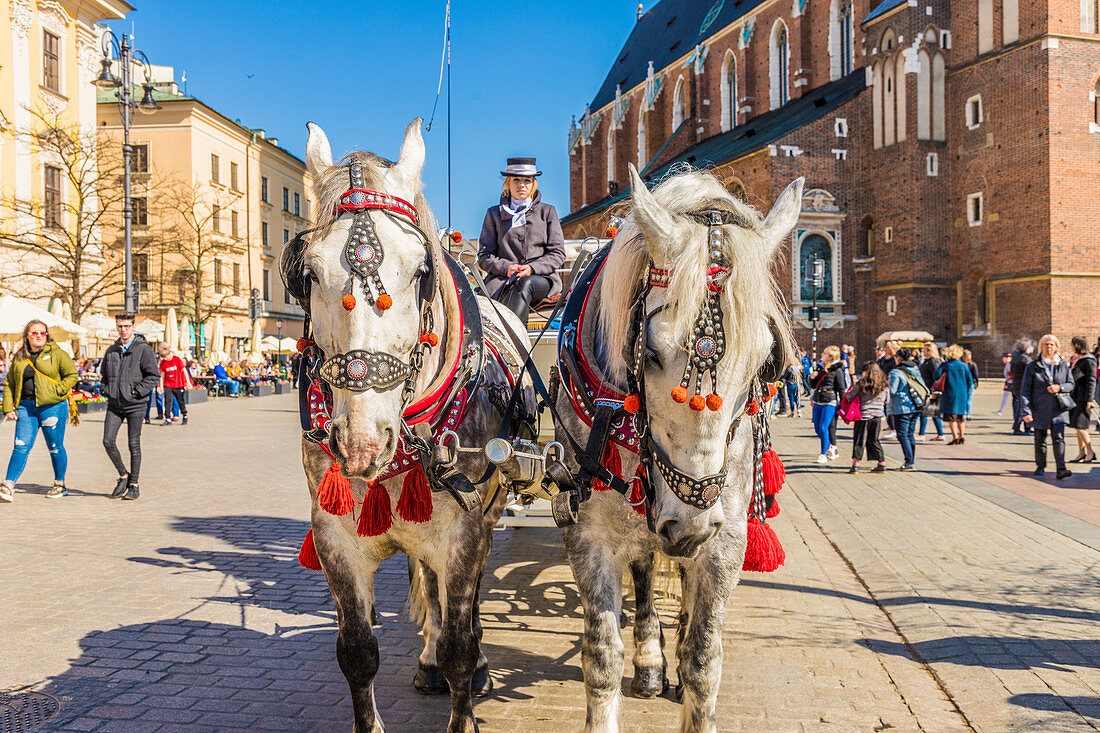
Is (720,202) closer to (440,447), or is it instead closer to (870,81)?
(440,447)

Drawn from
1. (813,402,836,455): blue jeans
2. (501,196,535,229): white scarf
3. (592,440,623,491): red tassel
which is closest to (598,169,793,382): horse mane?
(592,440,623,491): red tassel

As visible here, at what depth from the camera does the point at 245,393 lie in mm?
33281

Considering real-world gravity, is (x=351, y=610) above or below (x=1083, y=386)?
below

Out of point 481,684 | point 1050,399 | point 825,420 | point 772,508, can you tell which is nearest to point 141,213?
point 825,420

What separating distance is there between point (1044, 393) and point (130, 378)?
11804mm

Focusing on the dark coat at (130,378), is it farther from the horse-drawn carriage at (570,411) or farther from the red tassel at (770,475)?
the red tassel at (770,475)

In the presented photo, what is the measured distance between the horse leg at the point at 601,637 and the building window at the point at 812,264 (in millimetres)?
36329

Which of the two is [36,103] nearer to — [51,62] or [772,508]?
[51,62]

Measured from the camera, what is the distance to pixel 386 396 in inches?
101

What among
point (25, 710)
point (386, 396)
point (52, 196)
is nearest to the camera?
point (386, 396)

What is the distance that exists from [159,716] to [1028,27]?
36686 mm

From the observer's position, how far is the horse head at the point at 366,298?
253cm

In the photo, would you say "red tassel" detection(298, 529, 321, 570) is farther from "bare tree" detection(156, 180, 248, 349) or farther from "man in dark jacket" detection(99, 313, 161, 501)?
"bare tree" detection(156, 180, 248, 349)

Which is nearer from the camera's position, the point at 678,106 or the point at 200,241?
the point at 200,241
